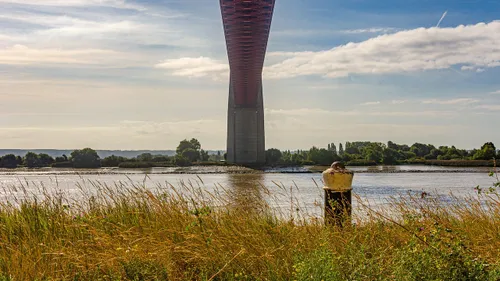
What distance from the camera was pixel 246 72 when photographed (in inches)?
1896

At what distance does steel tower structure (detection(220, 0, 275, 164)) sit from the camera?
119 ft

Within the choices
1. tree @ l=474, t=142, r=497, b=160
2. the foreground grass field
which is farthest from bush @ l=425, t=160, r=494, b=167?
the foreground grass field

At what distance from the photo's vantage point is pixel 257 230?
7219mm

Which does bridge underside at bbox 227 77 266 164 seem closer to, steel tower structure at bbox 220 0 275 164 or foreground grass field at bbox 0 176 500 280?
steel tower structure at bbox 220 0 275 164

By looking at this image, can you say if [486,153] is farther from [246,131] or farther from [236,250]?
[236,250]

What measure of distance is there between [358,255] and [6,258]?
4.31 m

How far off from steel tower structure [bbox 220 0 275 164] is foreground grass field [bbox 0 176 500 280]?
28.7 meters

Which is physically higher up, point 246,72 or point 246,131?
point 246,72

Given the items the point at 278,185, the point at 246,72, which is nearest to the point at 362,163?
the point at 246,72

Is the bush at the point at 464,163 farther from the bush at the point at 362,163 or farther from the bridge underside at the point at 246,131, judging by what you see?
the bridge underside at the point at 246,131

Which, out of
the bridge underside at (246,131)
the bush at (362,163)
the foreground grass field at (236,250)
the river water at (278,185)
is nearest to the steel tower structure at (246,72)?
the bridge underside at (246,131)

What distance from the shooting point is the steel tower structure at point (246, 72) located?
3612cm

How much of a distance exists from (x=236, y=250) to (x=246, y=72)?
42357mm

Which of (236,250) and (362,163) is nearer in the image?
(236,250)
